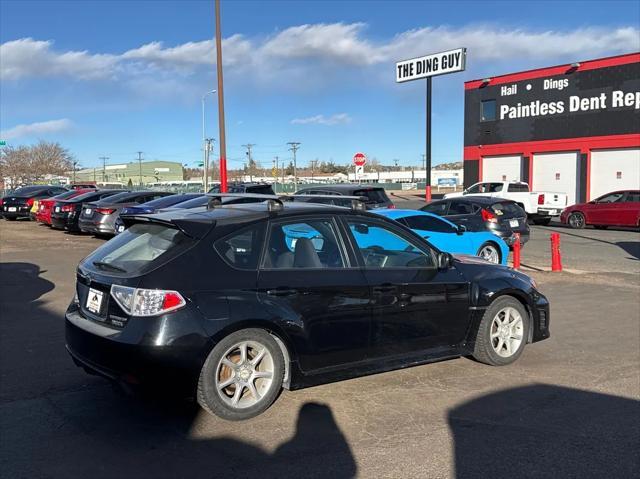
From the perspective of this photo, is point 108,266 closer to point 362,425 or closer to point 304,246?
point 304,246

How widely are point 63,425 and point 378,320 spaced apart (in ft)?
8.10

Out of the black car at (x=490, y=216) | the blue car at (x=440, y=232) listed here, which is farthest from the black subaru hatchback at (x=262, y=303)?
the black car at (x=490, y=216)

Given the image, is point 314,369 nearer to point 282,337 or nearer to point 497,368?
point 282,337

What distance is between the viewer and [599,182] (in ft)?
105

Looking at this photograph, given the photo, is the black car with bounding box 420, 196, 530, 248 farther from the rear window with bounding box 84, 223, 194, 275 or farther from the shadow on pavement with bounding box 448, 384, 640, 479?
the rear window with bounding box 84, 223, 194, 275

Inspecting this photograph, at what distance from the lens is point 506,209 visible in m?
14.3

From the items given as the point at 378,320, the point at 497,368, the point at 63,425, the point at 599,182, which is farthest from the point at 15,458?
the point at 599,182

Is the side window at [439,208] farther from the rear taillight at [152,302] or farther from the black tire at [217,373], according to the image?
the rear taillight at [152,302]

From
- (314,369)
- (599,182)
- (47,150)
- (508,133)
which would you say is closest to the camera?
(314,369)

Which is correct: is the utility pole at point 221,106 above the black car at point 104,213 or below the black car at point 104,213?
above

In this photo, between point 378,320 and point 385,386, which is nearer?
point 378,320

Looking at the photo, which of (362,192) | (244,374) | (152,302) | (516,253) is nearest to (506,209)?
(516,253)

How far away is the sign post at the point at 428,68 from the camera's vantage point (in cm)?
3303

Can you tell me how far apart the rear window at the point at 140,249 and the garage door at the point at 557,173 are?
1265 inches
